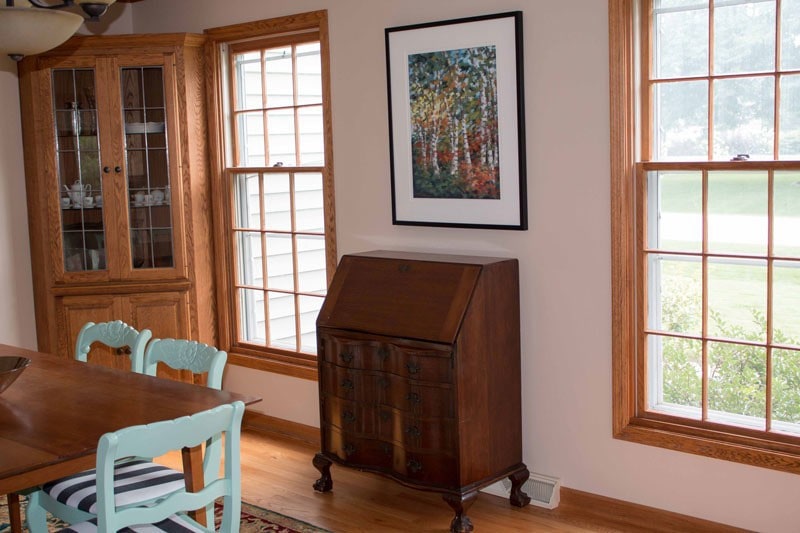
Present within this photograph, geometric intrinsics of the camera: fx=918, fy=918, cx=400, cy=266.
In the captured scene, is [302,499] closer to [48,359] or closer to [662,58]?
[48,359]

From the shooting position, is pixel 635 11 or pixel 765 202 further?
pixel 635 11

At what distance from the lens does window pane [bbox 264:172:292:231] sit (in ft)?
17.1

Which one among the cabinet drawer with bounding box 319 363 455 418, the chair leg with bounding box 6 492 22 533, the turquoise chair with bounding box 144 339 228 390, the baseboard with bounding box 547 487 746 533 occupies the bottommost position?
the baseboard with bounding box 547 487 746 533

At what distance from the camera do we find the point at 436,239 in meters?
4.45

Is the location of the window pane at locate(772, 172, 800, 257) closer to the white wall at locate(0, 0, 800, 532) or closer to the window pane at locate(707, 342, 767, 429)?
the window pane at locate(707, 342, 767, 429)

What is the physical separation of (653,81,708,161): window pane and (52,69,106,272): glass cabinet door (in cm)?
318

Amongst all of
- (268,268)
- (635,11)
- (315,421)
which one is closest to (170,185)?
(268,268)

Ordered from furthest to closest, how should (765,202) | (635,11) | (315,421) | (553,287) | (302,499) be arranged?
(315,421) → (302,499) → (553,287) → (635,11) → (765,202)

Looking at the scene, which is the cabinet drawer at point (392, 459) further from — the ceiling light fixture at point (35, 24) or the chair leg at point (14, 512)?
the ceiling light fixture at point (35, 24)

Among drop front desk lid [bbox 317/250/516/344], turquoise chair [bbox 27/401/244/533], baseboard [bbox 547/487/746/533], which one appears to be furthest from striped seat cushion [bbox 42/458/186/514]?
baseboard [bbox 547/487/746/533]

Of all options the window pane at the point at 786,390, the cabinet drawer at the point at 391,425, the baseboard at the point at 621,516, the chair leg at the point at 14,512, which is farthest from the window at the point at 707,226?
the chair leg at the point at 14,512

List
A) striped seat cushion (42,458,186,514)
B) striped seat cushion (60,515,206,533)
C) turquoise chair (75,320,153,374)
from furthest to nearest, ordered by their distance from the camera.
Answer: turquoise chair (75,320,153,374)
striped seat cushion (42,458,186,514)
striped seat cushion (60,515,206,533)

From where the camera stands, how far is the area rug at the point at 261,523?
13.0ft

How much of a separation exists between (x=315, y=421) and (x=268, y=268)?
3.07ft
